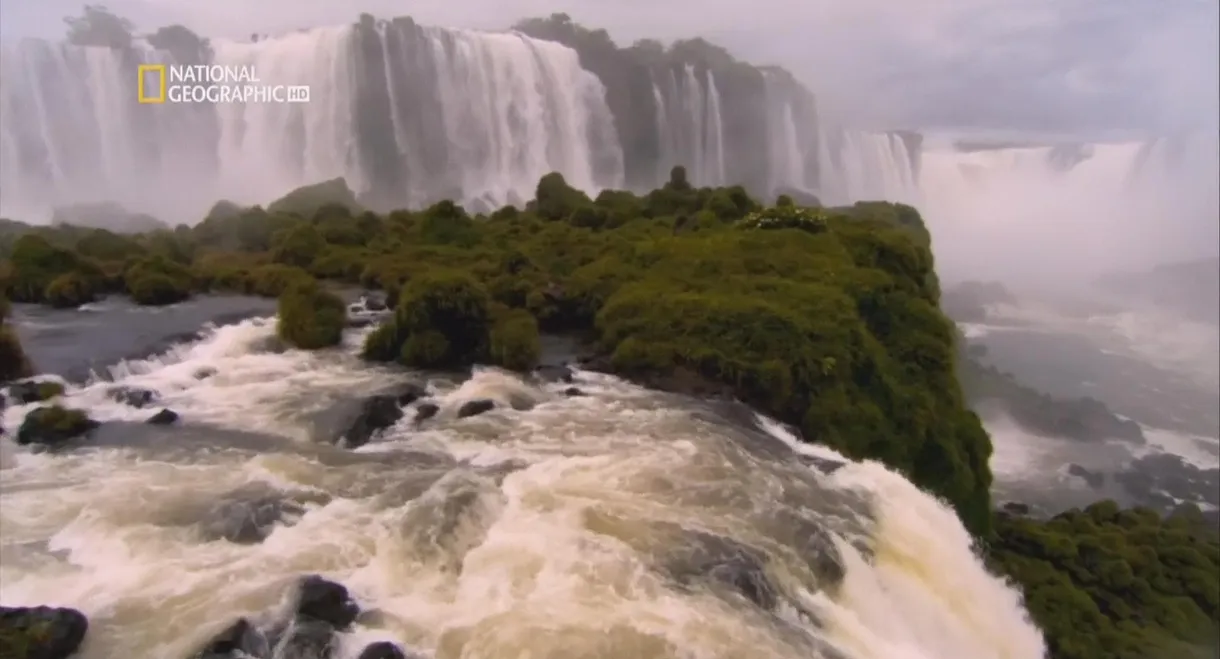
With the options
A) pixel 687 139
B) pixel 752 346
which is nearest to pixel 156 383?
pixel 752 346

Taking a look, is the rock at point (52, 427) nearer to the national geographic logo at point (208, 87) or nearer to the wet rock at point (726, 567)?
the wet rock at point (726, 567)

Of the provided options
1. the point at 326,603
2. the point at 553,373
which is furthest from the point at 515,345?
the point at 326,603

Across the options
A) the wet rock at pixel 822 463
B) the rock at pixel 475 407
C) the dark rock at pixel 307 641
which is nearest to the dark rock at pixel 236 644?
the dark rock at pixel 307 641

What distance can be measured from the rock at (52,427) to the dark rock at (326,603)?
5.76m

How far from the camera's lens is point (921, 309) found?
1706 cm

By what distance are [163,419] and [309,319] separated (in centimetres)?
435

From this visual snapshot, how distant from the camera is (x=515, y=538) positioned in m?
8.59

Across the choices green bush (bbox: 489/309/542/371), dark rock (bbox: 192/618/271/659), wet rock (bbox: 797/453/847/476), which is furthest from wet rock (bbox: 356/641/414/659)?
green bush (bbox: 489/309/542/371)

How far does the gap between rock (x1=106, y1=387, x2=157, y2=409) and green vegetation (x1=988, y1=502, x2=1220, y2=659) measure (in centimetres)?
1379

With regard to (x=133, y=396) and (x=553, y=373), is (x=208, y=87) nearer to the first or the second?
(x=133, y=396)

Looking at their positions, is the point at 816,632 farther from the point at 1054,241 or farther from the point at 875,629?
the point at 1054,241

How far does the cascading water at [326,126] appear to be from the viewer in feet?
97.5

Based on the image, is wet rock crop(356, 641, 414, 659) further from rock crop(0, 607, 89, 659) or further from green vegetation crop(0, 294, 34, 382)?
green vegetation crop(0, 294, 34, 382)

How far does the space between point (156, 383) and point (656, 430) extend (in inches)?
317
